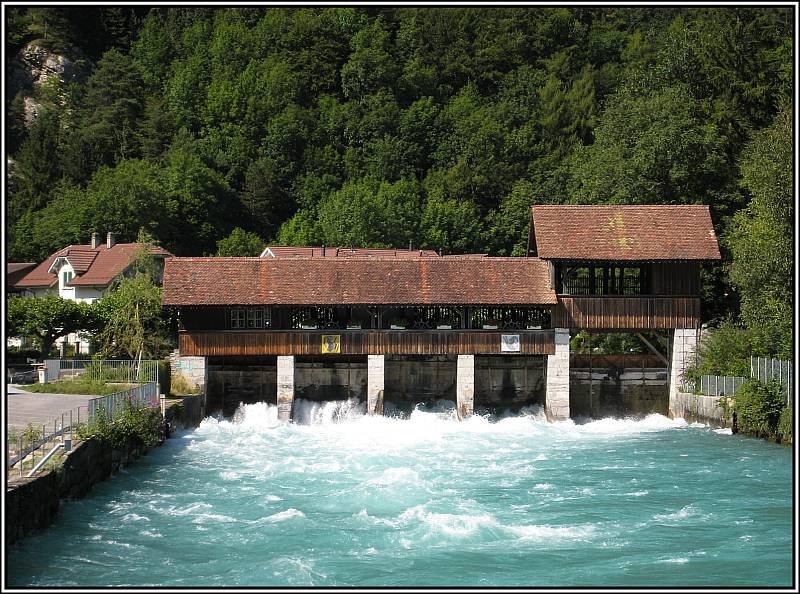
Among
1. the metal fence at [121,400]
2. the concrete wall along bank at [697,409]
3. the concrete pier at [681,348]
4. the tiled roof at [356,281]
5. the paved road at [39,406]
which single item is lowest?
the concrete wall along bank at [697,409]

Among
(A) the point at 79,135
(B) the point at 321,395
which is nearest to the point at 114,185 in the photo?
(A) the point at 79,135

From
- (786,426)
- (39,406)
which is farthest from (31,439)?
(786,426)

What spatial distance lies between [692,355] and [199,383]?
19.0 metres

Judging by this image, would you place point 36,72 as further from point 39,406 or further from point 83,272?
point 39,406

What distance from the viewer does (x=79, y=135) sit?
92375mm

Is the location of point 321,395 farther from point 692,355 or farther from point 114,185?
point 114,185

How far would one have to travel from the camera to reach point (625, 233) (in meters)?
41.9

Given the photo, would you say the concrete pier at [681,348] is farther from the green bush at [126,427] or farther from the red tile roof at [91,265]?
the red tile roof at [91,265]

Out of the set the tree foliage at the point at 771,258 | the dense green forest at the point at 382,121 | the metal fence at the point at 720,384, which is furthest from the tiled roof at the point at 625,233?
the metal fence at the point at 720,384

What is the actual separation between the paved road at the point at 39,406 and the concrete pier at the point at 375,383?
10421mm

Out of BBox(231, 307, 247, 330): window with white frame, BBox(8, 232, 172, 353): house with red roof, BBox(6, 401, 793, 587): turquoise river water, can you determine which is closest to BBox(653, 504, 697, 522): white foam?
BBox(6, 401, 793, 587): turquoise river water

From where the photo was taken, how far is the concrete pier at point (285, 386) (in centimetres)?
4016

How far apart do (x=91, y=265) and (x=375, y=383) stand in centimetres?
2977

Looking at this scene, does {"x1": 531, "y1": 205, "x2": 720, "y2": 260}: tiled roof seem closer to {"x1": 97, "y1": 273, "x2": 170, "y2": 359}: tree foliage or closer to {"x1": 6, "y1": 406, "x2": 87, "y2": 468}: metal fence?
{"x1": 97, "y1": 273, "x2": 170, "y2": 359}: tree foliage
